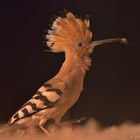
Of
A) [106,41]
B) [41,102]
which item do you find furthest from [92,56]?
[41,102]

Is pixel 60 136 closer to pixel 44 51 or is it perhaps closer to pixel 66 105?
pixel 66 105

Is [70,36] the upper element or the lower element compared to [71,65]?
upper

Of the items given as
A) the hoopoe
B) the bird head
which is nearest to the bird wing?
the hoopoe

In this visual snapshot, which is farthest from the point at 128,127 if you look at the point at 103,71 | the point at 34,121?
the point at 34,121

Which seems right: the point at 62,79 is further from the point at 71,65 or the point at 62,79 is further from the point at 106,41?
the point at 106,41

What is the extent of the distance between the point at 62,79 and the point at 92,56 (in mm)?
189

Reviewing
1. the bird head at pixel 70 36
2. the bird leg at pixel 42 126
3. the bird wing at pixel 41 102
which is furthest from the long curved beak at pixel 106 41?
the bird leg at pixel 42 126

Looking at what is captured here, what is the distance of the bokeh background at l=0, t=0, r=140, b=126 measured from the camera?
9.34 ft

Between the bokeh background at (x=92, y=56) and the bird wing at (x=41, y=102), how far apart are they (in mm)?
52

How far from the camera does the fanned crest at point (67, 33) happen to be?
278 cm

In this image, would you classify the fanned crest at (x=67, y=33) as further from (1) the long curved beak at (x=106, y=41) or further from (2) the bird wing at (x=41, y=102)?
(2) the bird wing at (x=41, y=102)

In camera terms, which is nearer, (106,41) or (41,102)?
(41,102)

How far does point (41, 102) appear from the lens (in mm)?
2754

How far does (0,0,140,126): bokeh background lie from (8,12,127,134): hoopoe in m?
0.04
